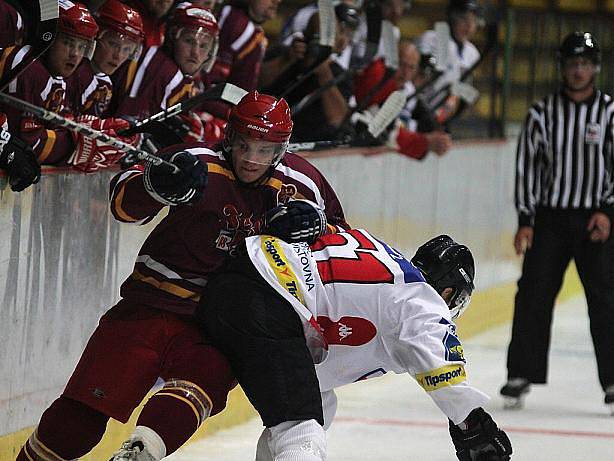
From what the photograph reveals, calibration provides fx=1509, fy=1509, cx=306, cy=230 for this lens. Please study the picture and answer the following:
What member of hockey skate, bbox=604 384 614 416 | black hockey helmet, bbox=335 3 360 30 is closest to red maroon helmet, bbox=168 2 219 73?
black hockey helmet, bbox=335 3 360 30

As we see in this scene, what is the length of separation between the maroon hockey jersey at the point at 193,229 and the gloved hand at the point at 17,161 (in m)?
0.24

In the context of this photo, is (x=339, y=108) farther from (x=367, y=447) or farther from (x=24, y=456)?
(x=24, y=456)

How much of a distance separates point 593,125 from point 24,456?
314 cm

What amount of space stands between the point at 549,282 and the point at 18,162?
2733mm

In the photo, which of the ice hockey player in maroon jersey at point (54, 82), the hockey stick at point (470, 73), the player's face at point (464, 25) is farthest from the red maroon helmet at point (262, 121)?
the player's face at point (464, 25)

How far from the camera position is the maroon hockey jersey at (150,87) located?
183 inches

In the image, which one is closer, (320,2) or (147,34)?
(147,34)

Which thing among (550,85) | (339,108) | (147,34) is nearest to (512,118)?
(550,85)

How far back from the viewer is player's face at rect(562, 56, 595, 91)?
560 cm

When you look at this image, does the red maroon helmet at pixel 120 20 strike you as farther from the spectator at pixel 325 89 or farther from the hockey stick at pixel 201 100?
the spectator at pixel 325 89

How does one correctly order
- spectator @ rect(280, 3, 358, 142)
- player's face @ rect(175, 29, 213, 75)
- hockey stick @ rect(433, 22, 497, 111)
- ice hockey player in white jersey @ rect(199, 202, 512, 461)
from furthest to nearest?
1. hockey stick @ rect(433, 22, 497, 111)
2. spectator @ rect(280, 3, 358, 142)
3. player's face @ rect(175, 29, 213, 75)
4. ice hockey player in white jersey @ rect(199, 202, 512, 461)

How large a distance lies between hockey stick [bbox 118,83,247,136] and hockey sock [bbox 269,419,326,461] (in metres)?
1.07

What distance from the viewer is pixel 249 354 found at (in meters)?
3.15

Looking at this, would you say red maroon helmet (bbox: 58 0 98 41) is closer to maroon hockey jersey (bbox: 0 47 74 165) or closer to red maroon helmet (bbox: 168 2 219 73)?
maroon hockey jersey (bbox: 0 47 74 165)
